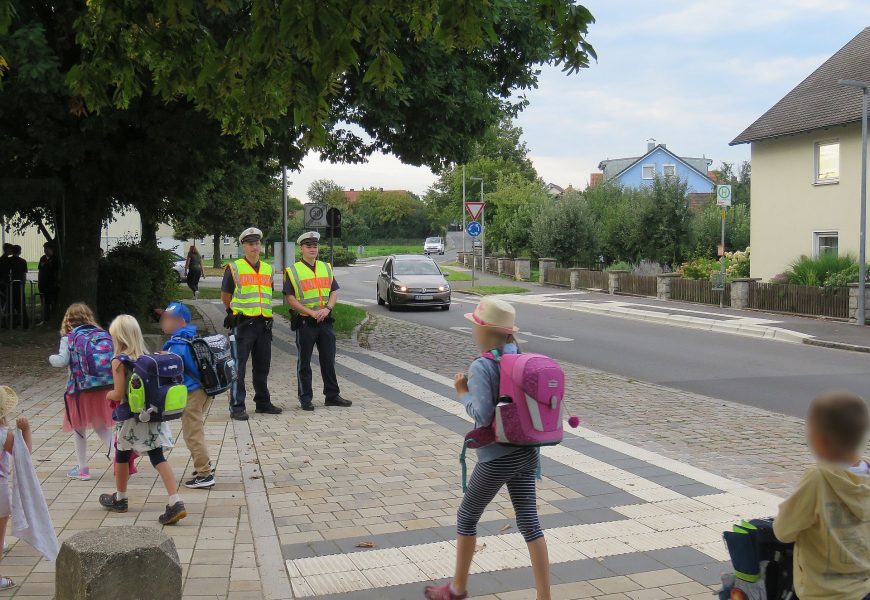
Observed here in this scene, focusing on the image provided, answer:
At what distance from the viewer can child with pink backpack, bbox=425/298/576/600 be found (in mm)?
3938

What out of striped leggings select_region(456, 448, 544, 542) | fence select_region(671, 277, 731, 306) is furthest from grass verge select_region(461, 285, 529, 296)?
striped leggings select_region(456, 448, 544, 542)

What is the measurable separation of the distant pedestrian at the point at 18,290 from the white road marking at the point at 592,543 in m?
14.2

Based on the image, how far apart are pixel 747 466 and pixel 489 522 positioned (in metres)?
2.81

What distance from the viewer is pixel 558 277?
1506 inches

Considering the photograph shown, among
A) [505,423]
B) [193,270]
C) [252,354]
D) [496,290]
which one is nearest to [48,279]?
[193,270]

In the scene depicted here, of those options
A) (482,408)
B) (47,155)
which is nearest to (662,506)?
(482,408)

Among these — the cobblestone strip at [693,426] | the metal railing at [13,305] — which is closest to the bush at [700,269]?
the cobblestone strip at [693,426]

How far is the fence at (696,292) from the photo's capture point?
87.2 feet

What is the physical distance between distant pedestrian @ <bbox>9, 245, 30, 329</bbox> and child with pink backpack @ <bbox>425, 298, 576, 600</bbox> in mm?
15470

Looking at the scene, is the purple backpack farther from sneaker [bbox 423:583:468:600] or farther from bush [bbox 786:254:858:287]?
bush [bbox 786:254:858:287]

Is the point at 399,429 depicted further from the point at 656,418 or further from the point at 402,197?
the point at 402,197

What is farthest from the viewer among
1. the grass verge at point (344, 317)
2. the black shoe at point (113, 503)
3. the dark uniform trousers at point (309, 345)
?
the grass verge at point (344, 317)

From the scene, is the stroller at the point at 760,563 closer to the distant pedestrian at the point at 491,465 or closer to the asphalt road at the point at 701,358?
the distant pedestrian at the point at 491,465

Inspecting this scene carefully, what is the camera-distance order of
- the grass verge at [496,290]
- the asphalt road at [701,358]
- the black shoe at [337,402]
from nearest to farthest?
the black shoe at [337,402] < the asphalt road at [701,358] < the grass verge at [496,290]
